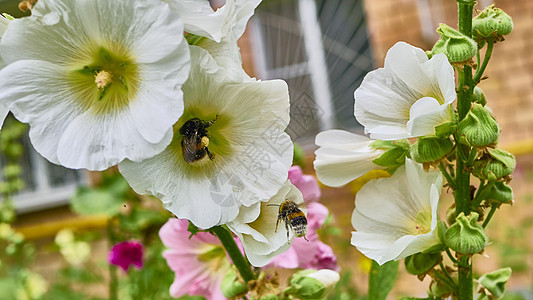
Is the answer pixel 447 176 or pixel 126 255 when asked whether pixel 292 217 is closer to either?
pixel 447 176

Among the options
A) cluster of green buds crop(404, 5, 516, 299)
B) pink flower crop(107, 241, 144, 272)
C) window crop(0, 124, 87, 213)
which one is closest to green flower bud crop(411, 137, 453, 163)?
cluster of green buds crop(404, 5, 516, 299)

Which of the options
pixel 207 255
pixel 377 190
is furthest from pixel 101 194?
pixel 377 190

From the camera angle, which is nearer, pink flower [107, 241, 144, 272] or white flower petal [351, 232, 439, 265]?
white flower petal [351, 232, 439, 265]

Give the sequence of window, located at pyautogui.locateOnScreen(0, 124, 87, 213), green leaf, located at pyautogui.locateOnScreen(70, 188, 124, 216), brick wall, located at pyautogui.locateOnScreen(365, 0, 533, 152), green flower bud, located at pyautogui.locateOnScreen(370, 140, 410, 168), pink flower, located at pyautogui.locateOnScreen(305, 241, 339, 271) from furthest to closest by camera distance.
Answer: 1. window, located at pyautogui.locateOnScreen(0, 124, 87, 213)
2. brick wall, located at pyautogui.locateOnScreen(365, 0, 533, 152)
3. green leaf, located at pyautogui.locateOnScreen(70, 188, 124, 216)
4. pink flower, located at pyautogui.locateOnScreen(305, 241, 339, 271)
5. green flower bud, located at pyautogui.locateOnScreen(370, 140, 410, 168)

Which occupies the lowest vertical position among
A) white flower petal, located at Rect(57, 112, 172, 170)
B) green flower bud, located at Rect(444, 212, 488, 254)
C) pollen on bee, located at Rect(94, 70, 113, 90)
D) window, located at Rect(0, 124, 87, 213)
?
window, located at Rect(0, 124, 87, 213)

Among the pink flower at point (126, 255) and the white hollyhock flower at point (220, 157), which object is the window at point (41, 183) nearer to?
the pink flower at point (126, 255)

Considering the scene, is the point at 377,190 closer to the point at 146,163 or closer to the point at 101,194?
the point at 146,163

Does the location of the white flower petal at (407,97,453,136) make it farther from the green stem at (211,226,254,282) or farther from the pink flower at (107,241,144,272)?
the pink flower at (107,241,144,272)
